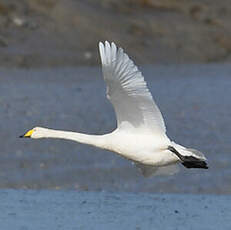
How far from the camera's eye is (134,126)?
7.08 meters

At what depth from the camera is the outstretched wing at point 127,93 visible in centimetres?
655

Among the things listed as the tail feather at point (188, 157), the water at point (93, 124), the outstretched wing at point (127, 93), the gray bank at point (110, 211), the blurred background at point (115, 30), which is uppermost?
the outstretched wing at point (127, 93)

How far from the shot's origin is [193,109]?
1395 centimetres

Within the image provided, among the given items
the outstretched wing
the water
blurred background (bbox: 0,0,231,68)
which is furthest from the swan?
blurred background (bbox: 0,0,231,68)

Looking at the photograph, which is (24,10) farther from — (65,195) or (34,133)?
(34,133)

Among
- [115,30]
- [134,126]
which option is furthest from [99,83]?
[134,126]

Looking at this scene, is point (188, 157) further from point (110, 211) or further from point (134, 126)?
point (110, 211)


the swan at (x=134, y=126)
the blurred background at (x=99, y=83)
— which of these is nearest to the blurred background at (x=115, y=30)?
the blurred background at (x=99, y=83)

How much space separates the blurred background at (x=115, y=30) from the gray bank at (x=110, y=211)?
28.4 ft

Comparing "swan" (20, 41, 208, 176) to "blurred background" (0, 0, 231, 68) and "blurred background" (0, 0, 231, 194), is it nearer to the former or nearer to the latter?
"blurred background" (0, 0, 231, 194)

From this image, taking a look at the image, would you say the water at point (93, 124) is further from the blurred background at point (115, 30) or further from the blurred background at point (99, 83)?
the blurred background at point (115, 30)

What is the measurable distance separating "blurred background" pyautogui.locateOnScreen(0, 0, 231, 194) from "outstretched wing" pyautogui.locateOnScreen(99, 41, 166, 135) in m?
2.92

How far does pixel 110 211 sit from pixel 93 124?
4499 mm

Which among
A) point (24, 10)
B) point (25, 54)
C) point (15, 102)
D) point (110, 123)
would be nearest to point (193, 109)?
point (110, 123)
